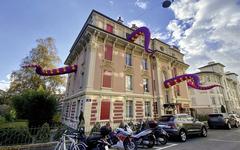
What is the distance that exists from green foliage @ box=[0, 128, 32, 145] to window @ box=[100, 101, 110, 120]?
7.10 meters

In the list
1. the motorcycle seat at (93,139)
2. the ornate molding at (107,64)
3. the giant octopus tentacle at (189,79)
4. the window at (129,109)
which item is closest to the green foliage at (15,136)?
the motorcycle seat at (93,139)

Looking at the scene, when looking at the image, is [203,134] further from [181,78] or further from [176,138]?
[181,78]

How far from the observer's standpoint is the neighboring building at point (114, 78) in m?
13.9

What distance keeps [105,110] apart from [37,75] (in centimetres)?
1901

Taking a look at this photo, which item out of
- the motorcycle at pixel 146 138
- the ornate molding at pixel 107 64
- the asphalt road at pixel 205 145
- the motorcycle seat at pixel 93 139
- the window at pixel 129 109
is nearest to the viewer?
the motorcycle seat at pixel 93 139

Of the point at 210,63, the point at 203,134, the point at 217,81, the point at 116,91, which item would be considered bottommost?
the point at 203,134

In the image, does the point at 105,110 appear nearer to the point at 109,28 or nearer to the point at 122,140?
the point at 122,140

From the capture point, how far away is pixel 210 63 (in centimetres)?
4450

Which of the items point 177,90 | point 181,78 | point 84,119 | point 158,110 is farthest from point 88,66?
point 177,90

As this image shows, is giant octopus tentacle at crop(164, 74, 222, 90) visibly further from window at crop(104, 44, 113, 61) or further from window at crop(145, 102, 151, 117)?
window at crop(104, 44, 113, 61)

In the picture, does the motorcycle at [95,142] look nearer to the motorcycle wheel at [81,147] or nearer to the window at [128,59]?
the motorcycle wheel at [81,147]

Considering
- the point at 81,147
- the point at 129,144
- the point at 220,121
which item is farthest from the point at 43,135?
the point at 220,121

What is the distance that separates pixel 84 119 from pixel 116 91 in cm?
486

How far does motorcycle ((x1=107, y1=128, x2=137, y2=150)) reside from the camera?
278 inches
